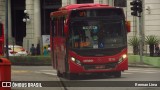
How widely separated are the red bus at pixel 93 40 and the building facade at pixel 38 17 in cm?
2724

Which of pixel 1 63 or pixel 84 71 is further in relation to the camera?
pixel 84 71

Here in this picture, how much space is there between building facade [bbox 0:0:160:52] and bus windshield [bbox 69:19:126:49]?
89.7 feet

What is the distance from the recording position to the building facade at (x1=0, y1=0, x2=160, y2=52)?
49.2 metres

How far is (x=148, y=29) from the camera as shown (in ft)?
162

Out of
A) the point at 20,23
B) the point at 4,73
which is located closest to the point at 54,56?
the point at 4,73

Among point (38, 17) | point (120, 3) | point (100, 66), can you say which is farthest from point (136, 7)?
point (38, 17)

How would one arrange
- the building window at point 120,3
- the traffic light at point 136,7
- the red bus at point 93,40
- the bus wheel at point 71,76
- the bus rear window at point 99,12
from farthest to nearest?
the building window at point 120,3 → the traffic light at point 136,7 → the bus wheel at point 71,76 → the bus rear window at point 99,12 → the red bus at point 93,40

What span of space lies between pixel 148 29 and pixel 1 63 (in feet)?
123

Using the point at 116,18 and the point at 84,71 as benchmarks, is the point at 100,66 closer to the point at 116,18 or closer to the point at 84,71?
the point at 84,71

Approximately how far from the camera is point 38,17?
58.3m

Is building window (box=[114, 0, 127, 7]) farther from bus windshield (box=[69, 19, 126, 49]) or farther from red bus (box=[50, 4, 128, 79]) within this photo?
bus windshield (box=[69, 19, 126, 49])

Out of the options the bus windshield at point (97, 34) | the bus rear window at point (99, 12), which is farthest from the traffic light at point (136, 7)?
the bus windshield at point (97, 34)

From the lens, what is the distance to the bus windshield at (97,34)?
71.9 feet

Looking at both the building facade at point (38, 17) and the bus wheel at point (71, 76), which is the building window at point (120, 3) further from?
the bus wheel at point (71, 76)
